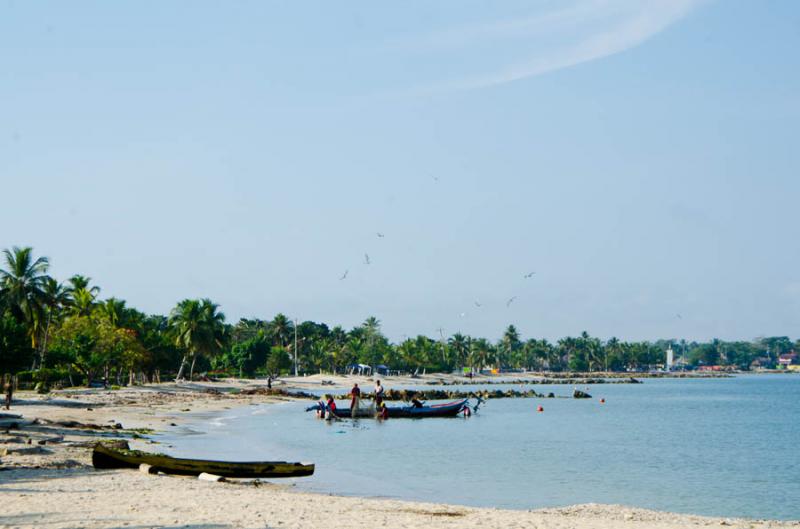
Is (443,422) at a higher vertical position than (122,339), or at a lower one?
lower

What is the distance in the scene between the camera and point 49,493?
66.2ft

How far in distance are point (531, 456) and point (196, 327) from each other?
7255 centimetres

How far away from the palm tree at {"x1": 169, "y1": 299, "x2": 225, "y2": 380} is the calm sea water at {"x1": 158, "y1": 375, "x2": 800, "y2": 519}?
1344 inches

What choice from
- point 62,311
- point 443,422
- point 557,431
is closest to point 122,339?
point 62,311

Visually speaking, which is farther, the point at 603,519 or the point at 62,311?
the point at 62,311

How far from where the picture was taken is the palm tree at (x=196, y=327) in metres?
108

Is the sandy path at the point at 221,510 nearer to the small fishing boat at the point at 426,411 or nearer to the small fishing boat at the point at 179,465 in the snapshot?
the small fishing boat at the point at 179,465

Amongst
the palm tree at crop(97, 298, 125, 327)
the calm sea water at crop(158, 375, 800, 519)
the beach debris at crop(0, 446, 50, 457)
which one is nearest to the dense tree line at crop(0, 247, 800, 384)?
the palm tree at crop(97, 298, 125, 327)

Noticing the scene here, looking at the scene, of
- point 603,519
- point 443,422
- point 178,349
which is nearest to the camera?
point 603,519

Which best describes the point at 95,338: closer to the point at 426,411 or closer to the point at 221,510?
the point at 426,411

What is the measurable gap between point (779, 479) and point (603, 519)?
67.1 feet

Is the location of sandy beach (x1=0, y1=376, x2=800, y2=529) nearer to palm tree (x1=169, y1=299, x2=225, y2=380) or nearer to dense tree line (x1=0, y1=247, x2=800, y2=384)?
dense tree line (x1=0, y1=247, x2=800, y2=384)

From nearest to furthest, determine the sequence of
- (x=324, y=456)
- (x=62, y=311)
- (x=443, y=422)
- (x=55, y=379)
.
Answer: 1. (x=324, y=456)
2. (x=443, y=422)
3. (x=55, y=379)
4. (x=62, y=311)

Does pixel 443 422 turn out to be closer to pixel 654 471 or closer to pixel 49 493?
pixel 654 471
